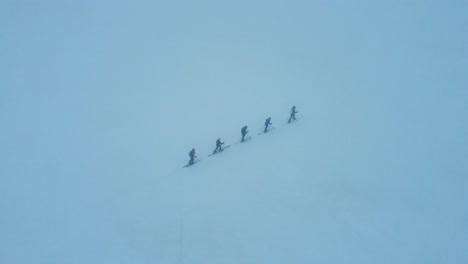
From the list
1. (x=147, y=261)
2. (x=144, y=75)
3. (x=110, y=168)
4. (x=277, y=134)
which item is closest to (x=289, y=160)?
(x=277, y=134)

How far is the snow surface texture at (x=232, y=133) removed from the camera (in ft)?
40.2

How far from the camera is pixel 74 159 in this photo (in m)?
21.5

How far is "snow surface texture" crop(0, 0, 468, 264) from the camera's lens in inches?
483

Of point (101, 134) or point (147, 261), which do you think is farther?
point (101, 134)

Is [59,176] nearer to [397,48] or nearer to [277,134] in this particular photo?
[277,134]

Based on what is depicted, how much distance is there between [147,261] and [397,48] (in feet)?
130

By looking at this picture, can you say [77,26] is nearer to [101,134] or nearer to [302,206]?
[101,134]

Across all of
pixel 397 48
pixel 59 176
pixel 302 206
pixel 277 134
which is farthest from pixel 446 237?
pixel 397 48

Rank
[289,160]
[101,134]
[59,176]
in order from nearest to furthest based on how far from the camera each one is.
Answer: [289,160] → [59,176] → [101,134]

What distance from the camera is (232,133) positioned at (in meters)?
23.4

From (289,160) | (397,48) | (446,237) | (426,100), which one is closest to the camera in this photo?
(446,237)

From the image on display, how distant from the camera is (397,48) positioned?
41.2m

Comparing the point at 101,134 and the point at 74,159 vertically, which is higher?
the point at 101,134

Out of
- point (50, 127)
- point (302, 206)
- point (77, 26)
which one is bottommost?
point (302, 206)
